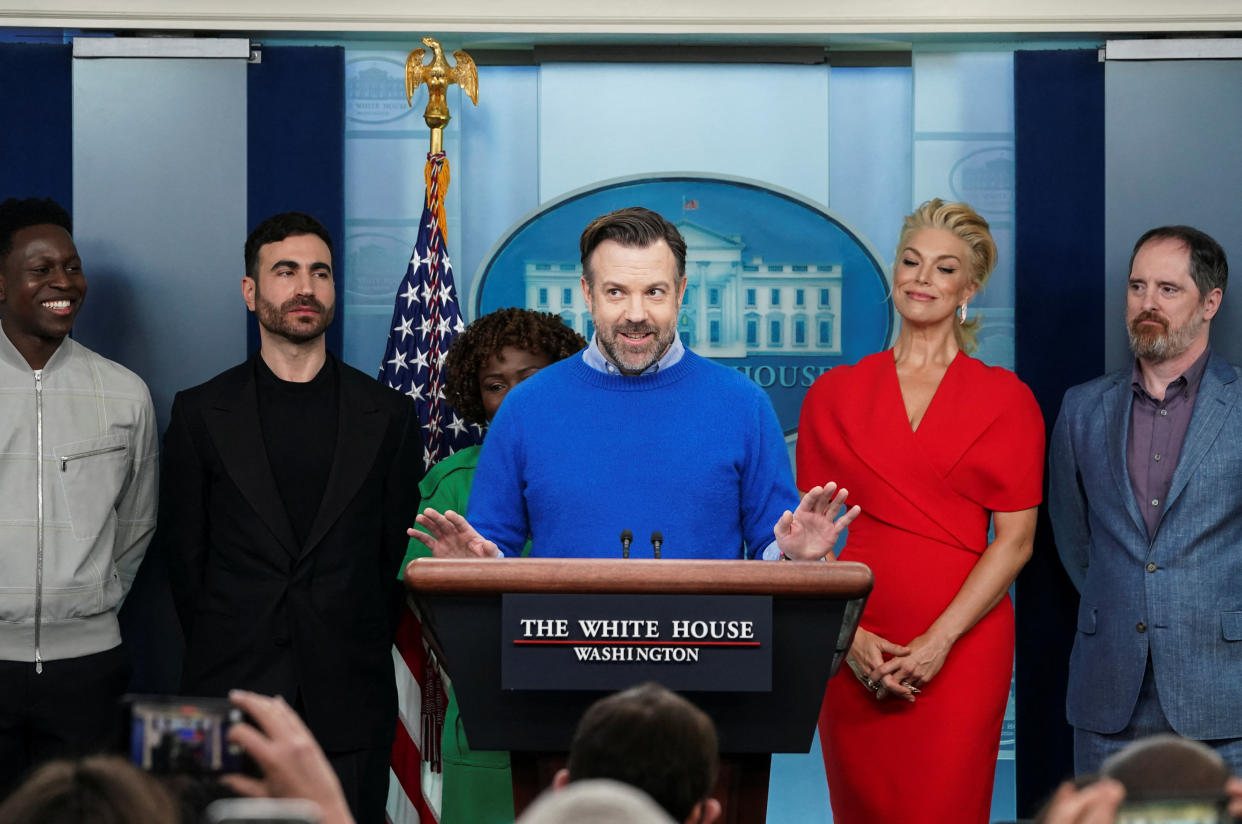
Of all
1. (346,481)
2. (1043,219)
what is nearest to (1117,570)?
(1043,219)

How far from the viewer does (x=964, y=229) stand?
13.6 ft

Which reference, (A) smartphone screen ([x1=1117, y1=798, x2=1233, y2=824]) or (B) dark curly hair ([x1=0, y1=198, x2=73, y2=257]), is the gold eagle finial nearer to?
(B) dark curly hair ([x1=0, y1=198, x2=73, y2=257])

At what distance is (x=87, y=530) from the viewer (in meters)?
3.92

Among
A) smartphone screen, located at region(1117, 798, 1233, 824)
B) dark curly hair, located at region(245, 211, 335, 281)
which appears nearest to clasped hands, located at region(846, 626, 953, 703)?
dark curly hair, located at region(245, 211, 335, 281)

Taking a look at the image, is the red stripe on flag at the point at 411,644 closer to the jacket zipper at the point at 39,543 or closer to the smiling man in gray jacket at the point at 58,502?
the smiling man in gray jacket at the point at 58,502

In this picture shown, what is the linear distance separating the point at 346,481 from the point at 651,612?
1.79 m

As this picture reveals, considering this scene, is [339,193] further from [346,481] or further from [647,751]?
[647,751]

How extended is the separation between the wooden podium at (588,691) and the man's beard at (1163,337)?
2.17 m

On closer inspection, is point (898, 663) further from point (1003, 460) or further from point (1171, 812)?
point (1171, 812)

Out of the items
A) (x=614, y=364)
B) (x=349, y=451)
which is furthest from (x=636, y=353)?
(x=349, y=451)

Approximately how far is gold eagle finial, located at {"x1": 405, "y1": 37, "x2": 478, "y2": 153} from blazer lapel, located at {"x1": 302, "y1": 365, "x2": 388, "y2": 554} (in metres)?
1.07

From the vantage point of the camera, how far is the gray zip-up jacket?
3.84 metres

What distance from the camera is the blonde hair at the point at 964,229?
4129mm

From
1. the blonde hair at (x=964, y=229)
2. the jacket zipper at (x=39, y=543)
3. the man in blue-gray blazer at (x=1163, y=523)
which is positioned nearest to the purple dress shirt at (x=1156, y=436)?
the man in blue-gray blazer at (x=1163, y=523)
